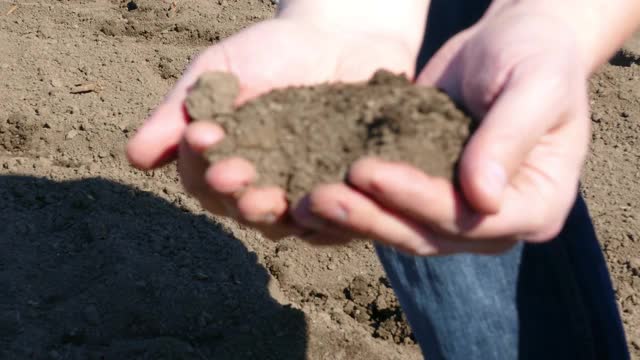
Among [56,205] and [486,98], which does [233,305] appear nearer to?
[56,205]

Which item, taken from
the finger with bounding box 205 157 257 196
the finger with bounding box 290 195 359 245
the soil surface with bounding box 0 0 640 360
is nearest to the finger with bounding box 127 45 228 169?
the finger with bounding box 205 157 257 196

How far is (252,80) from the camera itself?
4.84 ft

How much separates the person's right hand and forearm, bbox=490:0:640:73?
1.02 ft

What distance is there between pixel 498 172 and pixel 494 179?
0.01 meters

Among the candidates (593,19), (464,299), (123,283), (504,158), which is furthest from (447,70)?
(123,283)

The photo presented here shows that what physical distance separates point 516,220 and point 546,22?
0.38 meters

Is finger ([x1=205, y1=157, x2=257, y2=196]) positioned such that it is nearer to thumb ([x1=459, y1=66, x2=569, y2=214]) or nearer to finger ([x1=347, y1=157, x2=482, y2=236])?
finger ([x1=347, y1=157, x2=482, y2=236])

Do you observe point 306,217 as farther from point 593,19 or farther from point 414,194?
point 593,19

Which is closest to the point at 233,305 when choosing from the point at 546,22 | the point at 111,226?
the point at 111,226

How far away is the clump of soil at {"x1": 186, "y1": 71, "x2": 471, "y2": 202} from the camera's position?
128cm

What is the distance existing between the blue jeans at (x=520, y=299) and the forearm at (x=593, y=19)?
295 millimetres

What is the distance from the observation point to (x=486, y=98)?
131cm

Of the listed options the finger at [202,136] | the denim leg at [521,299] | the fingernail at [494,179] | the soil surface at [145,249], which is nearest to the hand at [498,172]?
the fingernail at [494,179]

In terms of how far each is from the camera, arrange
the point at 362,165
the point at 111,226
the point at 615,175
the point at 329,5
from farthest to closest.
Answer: the point at 615,175 → the point at 111,226 → the point at 329,5 → the point at 362,165
